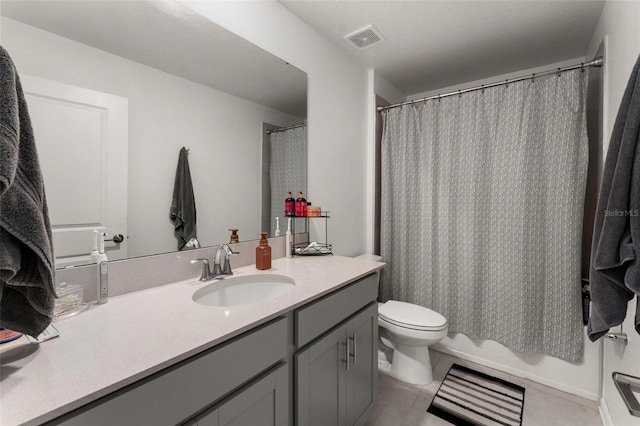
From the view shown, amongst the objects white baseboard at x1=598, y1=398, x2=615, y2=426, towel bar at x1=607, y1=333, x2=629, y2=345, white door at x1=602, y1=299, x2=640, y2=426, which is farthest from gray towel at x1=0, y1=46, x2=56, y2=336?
white baseboard at x1=598, y1=398, x2=615, y2=426

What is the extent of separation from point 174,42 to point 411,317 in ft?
6.50

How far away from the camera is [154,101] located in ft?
3.84

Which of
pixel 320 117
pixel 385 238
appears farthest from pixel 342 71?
pixel 385 238

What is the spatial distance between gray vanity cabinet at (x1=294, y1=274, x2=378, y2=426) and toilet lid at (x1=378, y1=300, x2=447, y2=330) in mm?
387

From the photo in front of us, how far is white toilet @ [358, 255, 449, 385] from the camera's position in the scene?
175 cm

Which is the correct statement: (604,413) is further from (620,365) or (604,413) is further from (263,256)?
(263,256)

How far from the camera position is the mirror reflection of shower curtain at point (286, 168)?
5.52 feet

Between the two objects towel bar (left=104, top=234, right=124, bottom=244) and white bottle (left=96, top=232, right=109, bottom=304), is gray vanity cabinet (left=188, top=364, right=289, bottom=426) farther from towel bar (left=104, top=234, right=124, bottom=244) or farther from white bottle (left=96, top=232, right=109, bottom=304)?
towel bar (left=104, top=234, right=124, bottom=244)

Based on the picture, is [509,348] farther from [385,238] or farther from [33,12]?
[33,12]

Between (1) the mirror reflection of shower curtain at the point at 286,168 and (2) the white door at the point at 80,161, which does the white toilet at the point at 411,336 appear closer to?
(1) the mirror reflection of shower curtain at the point at 286,168

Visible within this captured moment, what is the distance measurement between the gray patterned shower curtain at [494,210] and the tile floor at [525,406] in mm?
243

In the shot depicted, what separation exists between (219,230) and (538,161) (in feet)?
6.71

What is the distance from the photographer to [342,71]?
2152 millimetres

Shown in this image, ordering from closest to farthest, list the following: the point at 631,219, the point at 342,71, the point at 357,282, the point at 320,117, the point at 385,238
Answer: the point at 631,219 → the point at 357,282 → the point at 320,117 → the point at 342,71 → the point at 385,238
